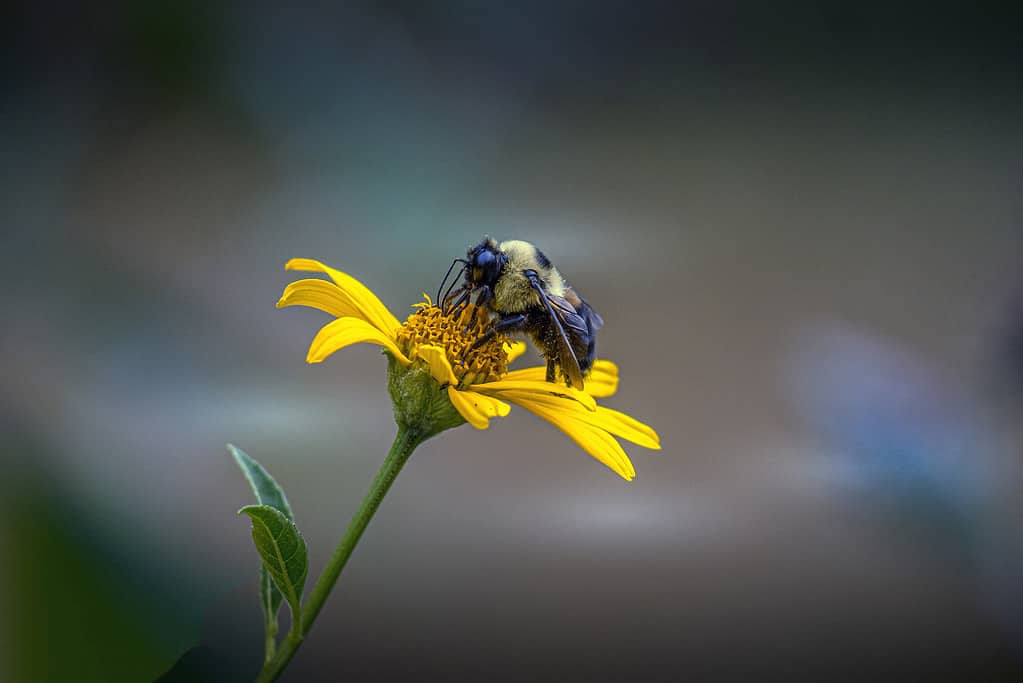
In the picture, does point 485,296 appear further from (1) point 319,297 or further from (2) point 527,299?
(1) point 319,297

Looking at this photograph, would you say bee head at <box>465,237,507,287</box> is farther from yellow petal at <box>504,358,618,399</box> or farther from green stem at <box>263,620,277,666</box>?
green stem at <box>263,620,277,666</box>

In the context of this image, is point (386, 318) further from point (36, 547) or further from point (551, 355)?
point (36, 547)

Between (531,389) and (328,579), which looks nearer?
(328,579)

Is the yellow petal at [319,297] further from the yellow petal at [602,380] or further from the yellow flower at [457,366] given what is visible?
the yellow petal at [602,380]

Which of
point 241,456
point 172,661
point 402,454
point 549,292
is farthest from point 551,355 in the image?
point 172,661

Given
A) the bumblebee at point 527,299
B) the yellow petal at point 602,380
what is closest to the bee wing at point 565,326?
the bumblebee at point 527,299

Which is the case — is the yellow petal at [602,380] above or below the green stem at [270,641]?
above

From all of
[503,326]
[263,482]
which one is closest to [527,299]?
[503,326]
